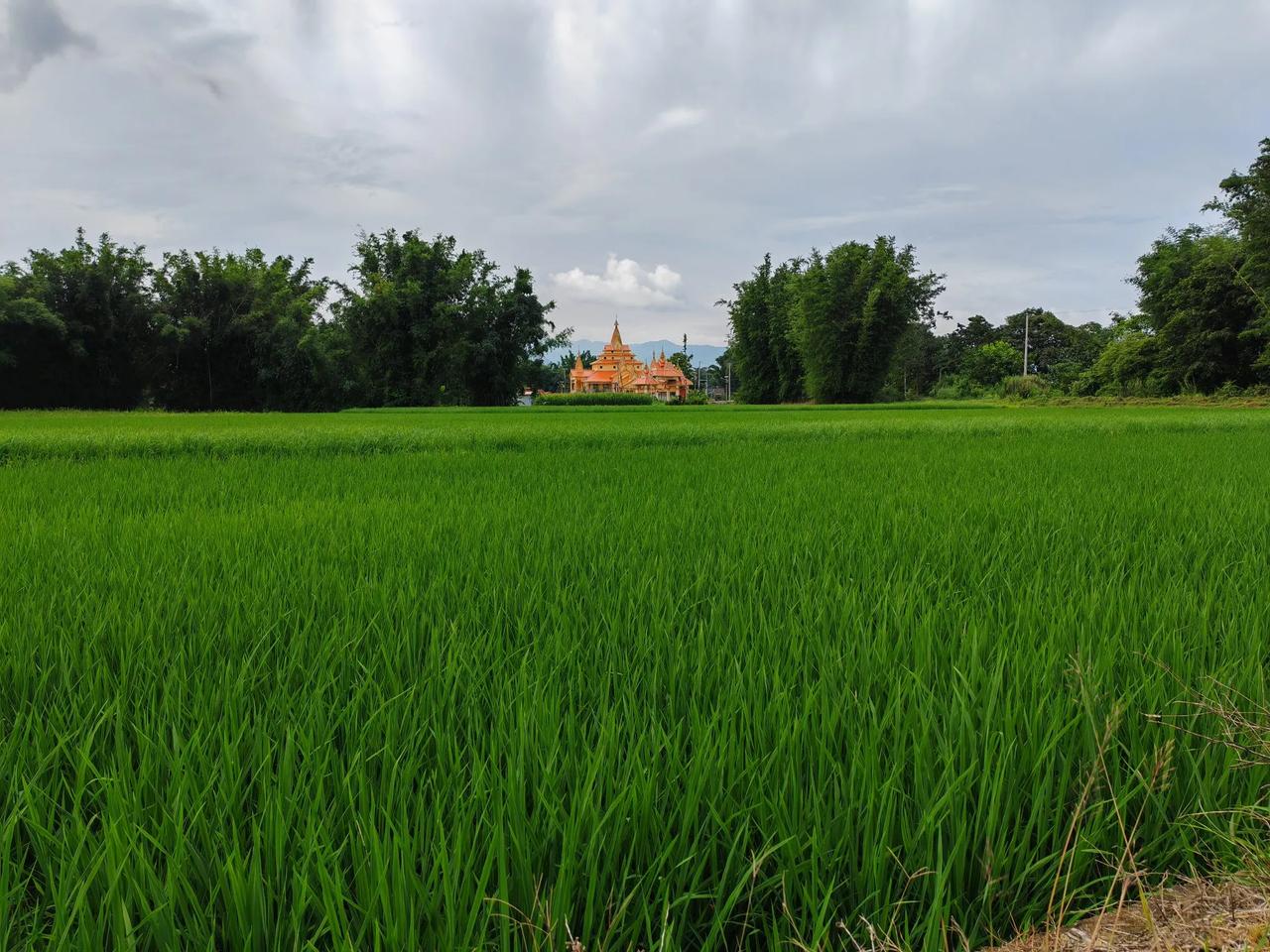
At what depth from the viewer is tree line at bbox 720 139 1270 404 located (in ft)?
74.3

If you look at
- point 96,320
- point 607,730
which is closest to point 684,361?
point 96,320

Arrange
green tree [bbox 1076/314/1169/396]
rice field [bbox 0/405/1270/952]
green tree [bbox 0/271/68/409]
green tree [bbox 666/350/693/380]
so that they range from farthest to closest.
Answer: green tree [bbox 666/350/693/380], green tree [bbox 1076/314/1169/396], green tree [bbox 0/271/68/409], rice field [bbox 0/405/1270/952]

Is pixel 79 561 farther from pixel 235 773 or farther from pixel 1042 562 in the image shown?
pixel 1042 562

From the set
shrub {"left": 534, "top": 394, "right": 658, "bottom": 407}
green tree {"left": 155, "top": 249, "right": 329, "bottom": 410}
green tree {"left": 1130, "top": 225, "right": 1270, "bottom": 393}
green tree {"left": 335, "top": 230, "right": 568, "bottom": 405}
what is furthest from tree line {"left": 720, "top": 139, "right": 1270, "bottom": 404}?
green tree {"left": 155, "top": 249, "right": 329, "bottom": 410}

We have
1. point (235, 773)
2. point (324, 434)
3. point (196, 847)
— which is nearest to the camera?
point (196, 847)

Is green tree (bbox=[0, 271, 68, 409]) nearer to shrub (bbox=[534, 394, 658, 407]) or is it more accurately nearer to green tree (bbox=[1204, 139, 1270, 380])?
shrub (bbox=[534, 394, 658, 407])

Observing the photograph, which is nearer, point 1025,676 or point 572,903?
point 572,903

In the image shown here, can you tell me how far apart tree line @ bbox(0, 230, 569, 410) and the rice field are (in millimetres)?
23064

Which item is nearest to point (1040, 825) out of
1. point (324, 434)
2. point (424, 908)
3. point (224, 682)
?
point (424, 908)

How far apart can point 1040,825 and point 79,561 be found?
264 centimetres

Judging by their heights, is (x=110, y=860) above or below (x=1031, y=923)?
above

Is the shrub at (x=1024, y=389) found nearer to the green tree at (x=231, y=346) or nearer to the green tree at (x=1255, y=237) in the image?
the green tree at (x=1255, y=237)

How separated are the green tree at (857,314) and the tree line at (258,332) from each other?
1338cm

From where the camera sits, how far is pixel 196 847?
28.9 inches
